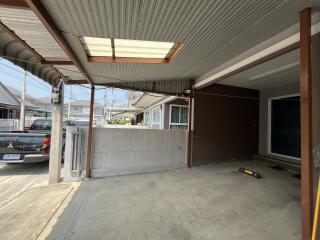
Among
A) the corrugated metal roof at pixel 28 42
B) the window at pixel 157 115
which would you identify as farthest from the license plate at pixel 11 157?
the window at pixel 157 115

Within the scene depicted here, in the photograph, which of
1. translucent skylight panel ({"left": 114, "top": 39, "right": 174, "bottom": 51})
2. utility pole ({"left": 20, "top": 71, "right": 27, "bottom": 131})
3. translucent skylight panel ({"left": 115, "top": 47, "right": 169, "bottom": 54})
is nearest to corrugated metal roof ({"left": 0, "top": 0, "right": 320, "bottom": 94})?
translucent skylight panel ({"left": 114, "top": 39, "right": 174, "bottom": 51})

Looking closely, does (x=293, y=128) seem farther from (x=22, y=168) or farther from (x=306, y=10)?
(x=22, y=168)

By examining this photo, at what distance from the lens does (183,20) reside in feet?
8.13

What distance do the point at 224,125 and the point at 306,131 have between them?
471 cm

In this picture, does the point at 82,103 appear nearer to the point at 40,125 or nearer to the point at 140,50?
the point at 40,125

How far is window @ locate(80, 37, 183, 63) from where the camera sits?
317cm

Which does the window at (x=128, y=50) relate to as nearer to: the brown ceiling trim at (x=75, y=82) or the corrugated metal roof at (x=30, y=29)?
the corrugated metal roof at (x=30, y=29)

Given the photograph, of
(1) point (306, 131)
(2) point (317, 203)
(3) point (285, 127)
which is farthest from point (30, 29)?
(3) point (285, 127)

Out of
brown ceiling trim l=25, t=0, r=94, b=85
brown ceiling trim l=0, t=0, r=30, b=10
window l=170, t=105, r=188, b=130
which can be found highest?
brown ceiling trim l=0, t=0, r=30, b=10

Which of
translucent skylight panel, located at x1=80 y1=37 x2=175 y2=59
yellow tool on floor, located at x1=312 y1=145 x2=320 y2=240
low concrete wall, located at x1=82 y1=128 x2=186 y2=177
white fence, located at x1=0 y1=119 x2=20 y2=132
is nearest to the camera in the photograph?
yellow tool on floor, located at x1=312 y1=145 x2=320 y2=240

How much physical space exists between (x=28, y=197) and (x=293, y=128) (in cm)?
780

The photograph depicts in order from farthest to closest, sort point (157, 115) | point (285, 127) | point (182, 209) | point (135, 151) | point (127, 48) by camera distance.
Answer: point (157, 115) → point (285, 127) → point (135, 151) → point (127, 48) → point (182, 209)

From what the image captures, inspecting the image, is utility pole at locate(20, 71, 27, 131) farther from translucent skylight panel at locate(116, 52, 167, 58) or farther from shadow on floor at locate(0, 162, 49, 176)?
translucent skylight panel at locate(116, 52, 167, 58)

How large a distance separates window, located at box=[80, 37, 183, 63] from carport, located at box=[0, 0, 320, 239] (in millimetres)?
17
